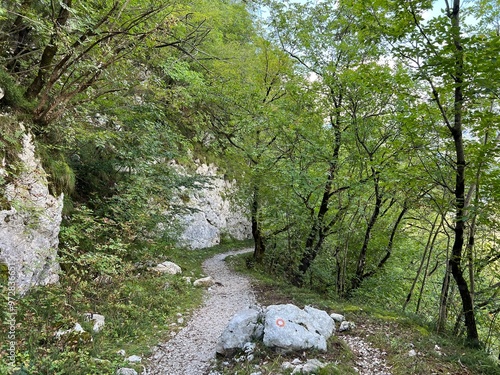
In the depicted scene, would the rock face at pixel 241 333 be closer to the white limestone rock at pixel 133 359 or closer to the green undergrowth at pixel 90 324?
the white limestone rock at pixel 133 359

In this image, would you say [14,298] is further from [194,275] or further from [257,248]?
[257,248]

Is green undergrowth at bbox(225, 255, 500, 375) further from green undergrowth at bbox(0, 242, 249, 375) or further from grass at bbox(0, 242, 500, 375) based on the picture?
green undergrowth at bbox(0, 242, 249, 375)

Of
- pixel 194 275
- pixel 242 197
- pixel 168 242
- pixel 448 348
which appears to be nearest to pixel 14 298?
pixel 168 242

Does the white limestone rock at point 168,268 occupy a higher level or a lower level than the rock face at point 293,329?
lower

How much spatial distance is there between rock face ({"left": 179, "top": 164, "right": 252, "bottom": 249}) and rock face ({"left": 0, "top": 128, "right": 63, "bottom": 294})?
8.80m

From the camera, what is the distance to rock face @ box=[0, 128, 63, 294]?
4.63 metres

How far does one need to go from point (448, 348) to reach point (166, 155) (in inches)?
317

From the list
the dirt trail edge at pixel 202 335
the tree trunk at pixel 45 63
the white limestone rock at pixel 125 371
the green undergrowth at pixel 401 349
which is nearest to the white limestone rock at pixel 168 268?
the dirt trail edge at pixel 202 335

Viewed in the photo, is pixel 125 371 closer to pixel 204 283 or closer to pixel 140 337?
pixel 140 337

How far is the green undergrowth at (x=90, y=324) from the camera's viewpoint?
386 centimetres

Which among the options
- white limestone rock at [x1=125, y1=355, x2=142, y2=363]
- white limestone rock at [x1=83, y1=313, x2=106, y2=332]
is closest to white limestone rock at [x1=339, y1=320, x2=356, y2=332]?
white limestone rock at [x1=125, y1=355, x2=142, y2=363]

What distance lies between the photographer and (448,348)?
5.25 meters

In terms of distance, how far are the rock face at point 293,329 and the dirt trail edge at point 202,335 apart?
1146 millimetres

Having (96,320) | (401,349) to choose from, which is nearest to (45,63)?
(96,320)
